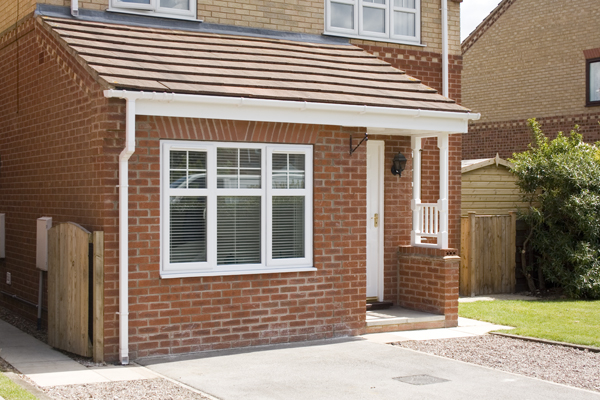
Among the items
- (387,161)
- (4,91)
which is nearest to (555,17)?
(387,161)

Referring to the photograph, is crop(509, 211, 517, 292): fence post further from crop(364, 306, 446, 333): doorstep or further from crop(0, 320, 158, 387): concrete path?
crop(0, 320, 158, 387): concrete path

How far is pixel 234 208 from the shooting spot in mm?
9336

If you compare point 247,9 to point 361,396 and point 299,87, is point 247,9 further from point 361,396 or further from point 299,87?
point 361,396

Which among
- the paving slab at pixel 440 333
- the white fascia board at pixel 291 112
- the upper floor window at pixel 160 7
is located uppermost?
the upper floor window at pixel 160 7

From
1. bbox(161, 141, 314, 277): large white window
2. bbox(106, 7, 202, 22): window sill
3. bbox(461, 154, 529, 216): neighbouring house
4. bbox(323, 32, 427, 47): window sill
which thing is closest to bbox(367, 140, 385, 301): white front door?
bbox(323, 32, 427, 47): window sill

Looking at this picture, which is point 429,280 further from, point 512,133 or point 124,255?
point 512,133

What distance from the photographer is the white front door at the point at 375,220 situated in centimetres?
1166

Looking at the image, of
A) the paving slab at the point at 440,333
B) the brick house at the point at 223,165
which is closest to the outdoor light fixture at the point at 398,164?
the brick house at the point at 223,165

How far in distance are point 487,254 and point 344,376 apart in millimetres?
6690

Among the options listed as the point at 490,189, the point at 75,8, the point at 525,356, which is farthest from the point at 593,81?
the point at 75,8

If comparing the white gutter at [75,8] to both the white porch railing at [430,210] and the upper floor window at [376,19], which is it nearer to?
the upper floor window at [376,19]

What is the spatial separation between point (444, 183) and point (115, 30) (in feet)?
16.0

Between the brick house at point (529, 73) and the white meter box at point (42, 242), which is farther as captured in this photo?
the brick house at point (529, 73)

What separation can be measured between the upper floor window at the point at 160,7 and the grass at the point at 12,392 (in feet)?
18.1
